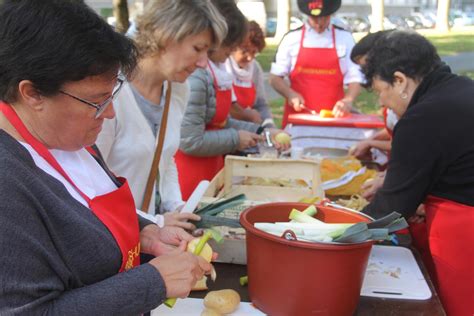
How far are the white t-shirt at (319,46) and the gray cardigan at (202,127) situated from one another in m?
1.88

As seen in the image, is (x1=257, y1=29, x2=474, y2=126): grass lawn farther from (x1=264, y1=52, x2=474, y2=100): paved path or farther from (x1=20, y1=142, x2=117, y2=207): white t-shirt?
(x1=20, y1=142, x2=117, y2=207): white t-shirt

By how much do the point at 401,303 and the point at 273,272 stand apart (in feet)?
1.67

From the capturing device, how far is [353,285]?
1.51 meters

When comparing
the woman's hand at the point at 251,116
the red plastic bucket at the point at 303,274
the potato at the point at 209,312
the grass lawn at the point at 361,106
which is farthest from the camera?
the grass lawn at the point at 361,106

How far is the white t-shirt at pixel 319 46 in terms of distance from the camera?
4883 millimetres

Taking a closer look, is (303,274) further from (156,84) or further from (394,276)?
(156,84)

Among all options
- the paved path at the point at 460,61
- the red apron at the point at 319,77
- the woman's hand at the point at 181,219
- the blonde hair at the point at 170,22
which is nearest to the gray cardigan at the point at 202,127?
the blonde hair at the point at 170,22

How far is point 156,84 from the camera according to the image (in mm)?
2301

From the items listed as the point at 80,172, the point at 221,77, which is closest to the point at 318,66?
the point at 221,77

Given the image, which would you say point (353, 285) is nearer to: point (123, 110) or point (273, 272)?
point (273, 272)

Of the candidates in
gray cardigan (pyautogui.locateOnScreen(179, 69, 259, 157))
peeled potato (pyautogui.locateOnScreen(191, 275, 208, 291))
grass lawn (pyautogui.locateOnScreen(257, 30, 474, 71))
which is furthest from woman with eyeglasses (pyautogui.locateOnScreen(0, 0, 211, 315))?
grass lawn (pyautogui.locateOnScreen(257, 30, 474, 71))

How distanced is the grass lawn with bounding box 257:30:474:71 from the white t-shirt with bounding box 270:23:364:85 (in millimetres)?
10991

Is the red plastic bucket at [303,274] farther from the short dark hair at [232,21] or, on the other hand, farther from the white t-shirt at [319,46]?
the white t-shirt at [319,46]

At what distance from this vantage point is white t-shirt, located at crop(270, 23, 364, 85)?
4.88m
